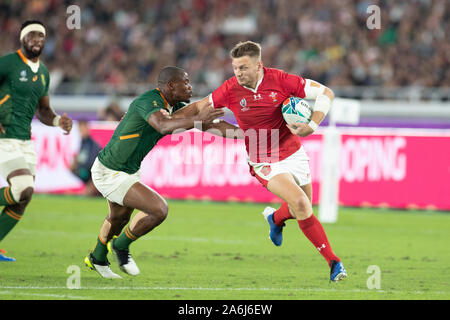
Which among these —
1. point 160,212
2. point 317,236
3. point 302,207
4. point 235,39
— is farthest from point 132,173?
point 235,39

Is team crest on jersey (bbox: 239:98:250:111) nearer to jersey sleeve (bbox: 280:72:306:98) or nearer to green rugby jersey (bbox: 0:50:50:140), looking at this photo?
jersey sleeve (bbox: 280:72:306:98)

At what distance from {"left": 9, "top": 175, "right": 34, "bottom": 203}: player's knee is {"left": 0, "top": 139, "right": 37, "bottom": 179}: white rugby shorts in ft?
0.52

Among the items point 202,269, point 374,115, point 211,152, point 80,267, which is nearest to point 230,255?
point 202,269

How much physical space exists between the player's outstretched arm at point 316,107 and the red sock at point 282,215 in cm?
130

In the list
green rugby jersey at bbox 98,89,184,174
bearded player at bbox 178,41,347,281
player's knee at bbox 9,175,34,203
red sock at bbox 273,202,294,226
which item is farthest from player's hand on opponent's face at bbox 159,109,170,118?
player's knee at bbox 9,175,34,203

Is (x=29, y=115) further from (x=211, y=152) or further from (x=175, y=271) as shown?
(x=211, y=152)

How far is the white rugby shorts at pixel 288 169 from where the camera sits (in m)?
8.02

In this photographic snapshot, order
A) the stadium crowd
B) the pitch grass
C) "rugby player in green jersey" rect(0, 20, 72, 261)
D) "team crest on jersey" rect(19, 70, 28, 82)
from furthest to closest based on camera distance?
1. the stadium crowd
2. "team crest on jersey" rect(19, 70, 28, 82)
3. "rugby player in green jersey" rect(0, 20, 72, 261)
4. the pitch grass

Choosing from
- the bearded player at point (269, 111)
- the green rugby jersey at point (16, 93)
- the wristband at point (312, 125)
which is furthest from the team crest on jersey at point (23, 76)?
the wristband at point (312, 125)

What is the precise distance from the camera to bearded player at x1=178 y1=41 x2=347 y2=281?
25.4ft

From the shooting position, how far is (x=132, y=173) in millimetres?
7914

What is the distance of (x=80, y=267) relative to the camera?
28.2 feet

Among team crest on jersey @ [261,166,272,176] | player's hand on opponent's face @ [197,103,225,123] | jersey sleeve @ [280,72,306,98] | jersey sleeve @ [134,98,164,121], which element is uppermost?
jersey sleeve @ [280,72,306,98]

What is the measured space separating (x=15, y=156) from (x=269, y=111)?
9.91 feet
